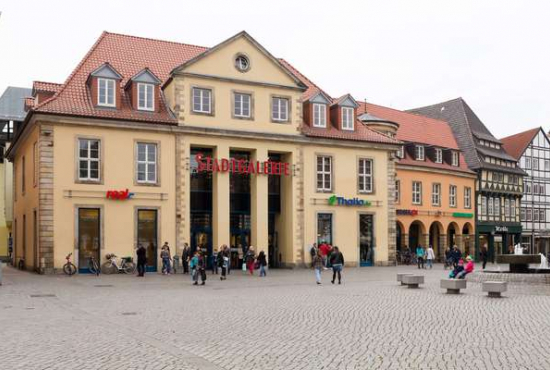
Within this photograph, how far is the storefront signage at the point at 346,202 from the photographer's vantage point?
133 feet

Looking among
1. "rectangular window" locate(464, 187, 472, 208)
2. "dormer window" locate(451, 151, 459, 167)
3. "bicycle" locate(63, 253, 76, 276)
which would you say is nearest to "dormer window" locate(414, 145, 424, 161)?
"dormer window" locate(451, 151, 459, 167)

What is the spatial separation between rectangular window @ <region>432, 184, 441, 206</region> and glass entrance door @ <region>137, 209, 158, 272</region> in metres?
26.4

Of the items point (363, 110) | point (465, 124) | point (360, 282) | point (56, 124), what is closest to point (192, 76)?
point (56, 124)

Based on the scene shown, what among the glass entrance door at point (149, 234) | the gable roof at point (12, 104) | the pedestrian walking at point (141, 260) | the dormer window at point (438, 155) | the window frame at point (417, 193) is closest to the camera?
the pedestrian walking at point (141, 260)

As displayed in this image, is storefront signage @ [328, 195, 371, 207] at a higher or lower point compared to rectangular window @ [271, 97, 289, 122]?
lower

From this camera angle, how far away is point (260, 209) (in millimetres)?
38656

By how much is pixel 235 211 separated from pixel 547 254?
38640mm

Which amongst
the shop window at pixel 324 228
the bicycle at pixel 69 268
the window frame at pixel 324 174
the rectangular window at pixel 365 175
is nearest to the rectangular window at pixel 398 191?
the rectangular window at pixel 365 175

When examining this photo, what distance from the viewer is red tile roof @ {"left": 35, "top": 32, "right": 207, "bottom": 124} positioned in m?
33.5

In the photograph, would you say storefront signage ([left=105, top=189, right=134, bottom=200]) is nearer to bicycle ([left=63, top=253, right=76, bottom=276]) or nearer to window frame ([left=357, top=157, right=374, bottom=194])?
bicycle ([left=63, top=253, right=76, bottom=276])

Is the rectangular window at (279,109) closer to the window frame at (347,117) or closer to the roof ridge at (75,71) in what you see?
the window frame at (347,117)

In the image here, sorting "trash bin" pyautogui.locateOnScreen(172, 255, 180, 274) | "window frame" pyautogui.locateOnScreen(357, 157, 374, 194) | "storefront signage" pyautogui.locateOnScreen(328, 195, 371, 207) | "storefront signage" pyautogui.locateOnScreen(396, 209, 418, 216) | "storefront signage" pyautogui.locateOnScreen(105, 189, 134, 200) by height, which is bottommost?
"trash bin" pyautogui.locateOnScreen(172, 255, 180, 274)

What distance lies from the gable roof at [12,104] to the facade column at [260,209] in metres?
26.6

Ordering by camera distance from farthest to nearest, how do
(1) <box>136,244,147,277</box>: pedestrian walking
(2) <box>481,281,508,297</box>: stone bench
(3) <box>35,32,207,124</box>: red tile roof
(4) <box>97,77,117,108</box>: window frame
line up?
(4) <box>97,77,117,108</box>: window frame
(3) <box>35,32,207,124</box>: red tile roof
(1) <box>136,244,147,277</box>: pedestrian walking
(2) <box>481,281,508,297</box>: stone bench
